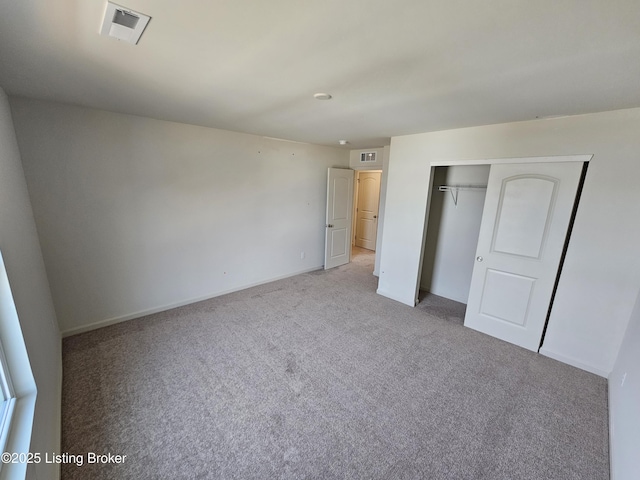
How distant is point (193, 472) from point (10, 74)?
290 cm

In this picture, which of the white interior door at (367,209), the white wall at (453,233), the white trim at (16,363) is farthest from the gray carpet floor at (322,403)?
the white interior door at (367,209)

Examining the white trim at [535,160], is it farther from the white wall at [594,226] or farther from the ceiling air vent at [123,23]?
the ceiling air vent at [123,23]

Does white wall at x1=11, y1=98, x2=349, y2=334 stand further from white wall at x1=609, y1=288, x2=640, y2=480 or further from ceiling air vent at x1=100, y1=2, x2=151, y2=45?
white wall at x1=609, y1=288, x2=640, y2=480

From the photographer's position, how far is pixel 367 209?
23.2 feet

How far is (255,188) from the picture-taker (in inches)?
164

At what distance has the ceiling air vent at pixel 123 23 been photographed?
115 cm

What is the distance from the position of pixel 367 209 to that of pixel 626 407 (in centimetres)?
572

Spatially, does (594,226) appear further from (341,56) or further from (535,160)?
(341,56)

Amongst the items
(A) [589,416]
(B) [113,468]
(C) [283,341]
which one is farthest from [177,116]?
(A) [589,416]

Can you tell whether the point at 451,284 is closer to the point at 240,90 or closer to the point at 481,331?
the point at 481,331

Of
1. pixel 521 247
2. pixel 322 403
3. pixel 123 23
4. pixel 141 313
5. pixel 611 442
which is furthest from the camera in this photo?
pixel 141 313

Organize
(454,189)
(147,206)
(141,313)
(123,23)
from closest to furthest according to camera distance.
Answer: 1. (123,23)
2. (147,206)
3. (141,313)
4. (454,189)

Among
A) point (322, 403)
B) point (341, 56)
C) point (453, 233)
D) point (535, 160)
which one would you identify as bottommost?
point (322, 403)

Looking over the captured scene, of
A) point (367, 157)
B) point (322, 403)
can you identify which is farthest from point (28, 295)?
point (367, 157)
